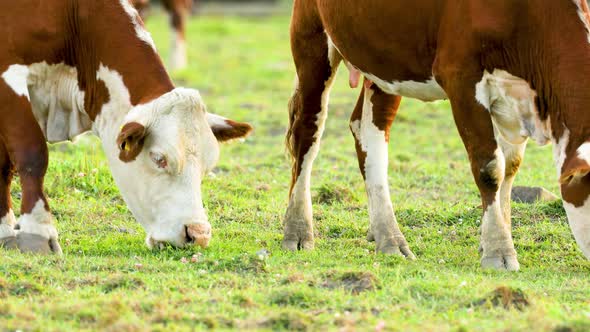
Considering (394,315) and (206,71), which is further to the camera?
(206,71)

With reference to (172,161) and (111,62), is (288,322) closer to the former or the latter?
(172,161)

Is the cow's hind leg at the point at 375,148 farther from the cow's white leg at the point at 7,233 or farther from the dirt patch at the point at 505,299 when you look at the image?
the cow's white leg at the point at 7,233

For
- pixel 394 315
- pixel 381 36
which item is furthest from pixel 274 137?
pixel 394 315

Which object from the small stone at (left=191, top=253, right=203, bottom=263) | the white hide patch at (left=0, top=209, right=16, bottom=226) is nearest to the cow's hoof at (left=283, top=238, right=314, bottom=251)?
the small stone at (left=191, top=253, right=203, bottom=263)

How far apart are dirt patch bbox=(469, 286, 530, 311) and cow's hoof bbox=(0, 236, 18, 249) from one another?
2986 mm

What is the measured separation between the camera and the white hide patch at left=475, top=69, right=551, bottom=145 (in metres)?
7.35

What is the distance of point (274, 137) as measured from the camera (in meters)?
14.0

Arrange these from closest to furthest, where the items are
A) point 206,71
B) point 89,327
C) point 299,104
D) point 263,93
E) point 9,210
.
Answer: point 89,327
point 9,210
point 299,104
point 263,93
point 206,71

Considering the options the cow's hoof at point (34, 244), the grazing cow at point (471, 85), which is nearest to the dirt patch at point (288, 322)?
the grazing cow at point (471, 85)

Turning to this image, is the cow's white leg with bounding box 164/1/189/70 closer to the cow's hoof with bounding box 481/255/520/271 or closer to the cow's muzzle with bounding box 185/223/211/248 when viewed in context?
the cow's muzzle with bounding box 185/223/211/248

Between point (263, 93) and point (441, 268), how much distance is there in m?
10.2

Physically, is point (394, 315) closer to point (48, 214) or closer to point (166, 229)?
point (166, 229)

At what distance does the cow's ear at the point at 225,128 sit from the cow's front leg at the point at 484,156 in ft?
4.23

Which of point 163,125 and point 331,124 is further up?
point 163,125
